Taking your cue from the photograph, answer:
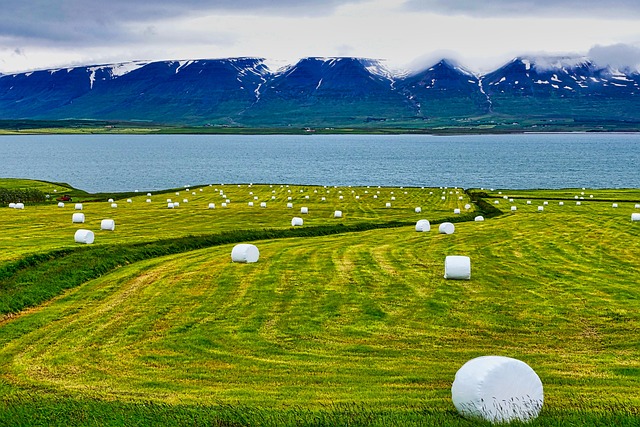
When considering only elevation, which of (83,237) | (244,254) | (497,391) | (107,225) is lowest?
(244,254)

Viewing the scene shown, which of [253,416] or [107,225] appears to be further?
[107,225]

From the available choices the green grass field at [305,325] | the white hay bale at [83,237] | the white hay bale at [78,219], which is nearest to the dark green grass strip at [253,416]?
the green grass field at [305,325]

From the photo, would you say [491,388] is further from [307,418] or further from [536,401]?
[307,418]

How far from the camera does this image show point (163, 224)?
217 ft

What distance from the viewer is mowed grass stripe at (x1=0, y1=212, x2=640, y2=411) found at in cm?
2136

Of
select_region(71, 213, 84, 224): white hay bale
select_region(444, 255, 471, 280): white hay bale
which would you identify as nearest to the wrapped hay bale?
select_region(71, 213, 84, 224): white hay bale

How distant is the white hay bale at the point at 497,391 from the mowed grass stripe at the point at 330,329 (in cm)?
179

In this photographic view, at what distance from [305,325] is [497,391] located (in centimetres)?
1362

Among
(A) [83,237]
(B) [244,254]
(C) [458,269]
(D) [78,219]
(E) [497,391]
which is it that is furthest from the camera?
(D) [78,219]

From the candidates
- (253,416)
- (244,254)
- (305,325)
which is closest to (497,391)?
(253,416)

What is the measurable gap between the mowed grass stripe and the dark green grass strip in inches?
41.2

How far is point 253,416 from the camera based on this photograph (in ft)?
56.9

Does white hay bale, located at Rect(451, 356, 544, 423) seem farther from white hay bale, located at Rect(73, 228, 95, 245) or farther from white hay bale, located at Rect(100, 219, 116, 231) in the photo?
white hay bale, located at Rect(100, 219, 116, 231)

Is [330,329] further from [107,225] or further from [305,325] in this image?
[107,225]
